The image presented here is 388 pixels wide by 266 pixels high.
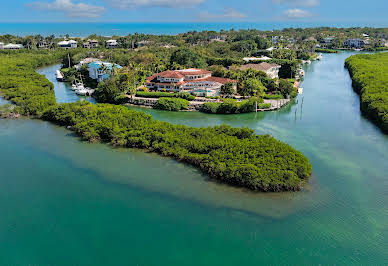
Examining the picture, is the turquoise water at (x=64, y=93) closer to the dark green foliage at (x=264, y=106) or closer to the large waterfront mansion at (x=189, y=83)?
the large waterfront mansion at (x=189, y=83)

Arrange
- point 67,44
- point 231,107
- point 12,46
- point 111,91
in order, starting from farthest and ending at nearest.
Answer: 1. point 67,44
2. point 12,46
3. point 111,91
4. point 231,107

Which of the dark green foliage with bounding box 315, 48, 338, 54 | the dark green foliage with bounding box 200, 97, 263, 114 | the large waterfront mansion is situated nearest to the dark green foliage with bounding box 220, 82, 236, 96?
the large waterfront mansion

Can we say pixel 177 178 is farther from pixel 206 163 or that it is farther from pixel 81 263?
pixel 81 263

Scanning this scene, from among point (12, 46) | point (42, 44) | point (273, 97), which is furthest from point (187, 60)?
point (42, 44)

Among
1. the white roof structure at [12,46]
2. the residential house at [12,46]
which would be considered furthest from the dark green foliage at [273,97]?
the white roof structure at [12,46]

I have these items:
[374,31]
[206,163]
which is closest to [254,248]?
[206,163]

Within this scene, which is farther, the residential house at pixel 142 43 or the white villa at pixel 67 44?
the residential house at pixel 142 43

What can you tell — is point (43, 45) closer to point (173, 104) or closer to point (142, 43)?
point (142, 43)
